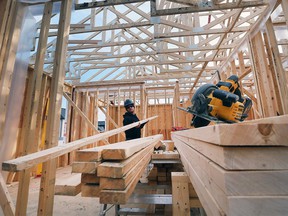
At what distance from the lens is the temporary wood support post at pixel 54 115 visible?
206 centimetres

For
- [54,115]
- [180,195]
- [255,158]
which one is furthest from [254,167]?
[54,115]

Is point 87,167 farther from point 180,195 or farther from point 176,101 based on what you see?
point 176,101

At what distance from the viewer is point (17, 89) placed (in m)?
2.51

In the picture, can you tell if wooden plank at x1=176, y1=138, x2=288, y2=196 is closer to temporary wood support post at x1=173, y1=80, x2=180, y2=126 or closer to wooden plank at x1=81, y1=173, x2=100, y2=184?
wooden plank at x1=81, y1=173, x2=100, y2=184

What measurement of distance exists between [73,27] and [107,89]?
2.54 meters

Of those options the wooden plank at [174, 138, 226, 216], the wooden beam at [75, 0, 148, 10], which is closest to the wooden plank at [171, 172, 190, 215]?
the wooden plank at [174, 138, 226, 216]

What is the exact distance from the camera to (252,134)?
528mm

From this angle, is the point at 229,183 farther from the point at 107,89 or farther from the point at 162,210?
the point at 107,89

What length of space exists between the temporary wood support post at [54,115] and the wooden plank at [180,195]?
151 centimetres

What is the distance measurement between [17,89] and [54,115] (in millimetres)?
850

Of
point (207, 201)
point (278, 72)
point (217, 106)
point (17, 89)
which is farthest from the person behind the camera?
point (278, 72)

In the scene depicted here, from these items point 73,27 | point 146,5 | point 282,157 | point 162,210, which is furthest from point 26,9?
point 146,5

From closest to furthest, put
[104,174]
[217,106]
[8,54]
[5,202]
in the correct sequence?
1. [104,174]
2. [5,202]
3. [217,106]
4. [8,54]

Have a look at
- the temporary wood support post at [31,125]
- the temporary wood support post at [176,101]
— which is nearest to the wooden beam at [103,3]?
the temporary wood support post at [31,125]
